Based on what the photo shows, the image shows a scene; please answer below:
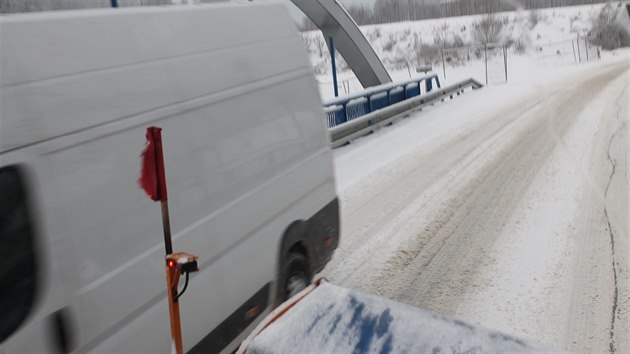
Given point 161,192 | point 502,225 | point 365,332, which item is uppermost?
point 161,192

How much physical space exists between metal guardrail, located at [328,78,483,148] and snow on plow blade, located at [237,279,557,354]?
28.2 ft

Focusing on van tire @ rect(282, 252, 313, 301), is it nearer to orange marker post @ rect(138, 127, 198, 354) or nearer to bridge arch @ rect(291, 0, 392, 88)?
orange marker post @ rect(138, 127, 198, 354)

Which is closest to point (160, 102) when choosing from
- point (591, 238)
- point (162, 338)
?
point (162, 338)

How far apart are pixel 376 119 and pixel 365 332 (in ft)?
37.3

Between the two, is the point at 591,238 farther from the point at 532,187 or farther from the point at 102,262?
the point at 102,262

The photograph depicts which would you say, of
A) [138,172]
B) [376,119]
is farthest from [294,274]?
[376,119]

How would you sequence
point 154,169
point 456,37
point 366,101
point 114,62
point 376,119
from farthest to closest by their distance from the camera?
point 456,37 → point 366,101 → point 376,119 → point 114,62 → point 154,169

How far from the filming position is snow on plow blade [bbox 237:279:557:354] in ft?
8.72

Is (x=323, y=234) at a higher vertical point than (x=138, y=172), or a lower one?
lower

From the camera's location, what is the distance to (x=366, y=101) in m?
14.6

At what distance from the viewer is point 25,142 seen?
2.66 m

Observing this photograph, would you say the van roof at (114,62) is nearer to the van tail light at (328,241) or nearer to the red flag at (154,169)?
the red flag at (154,169)

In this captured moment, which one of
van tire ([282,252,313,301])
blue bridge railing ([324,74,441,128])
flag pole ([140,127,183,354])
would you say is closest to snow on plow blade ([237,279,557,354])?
flag pole ([140,127,183,354])

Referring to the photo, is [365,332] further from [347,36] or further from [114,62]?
[347,36]
